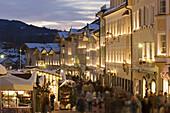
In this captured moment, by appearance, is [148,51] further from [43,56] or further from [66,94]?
[43,56]

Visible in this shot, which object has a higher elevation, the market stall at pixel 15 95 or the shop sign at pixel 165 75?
the shop sign at pixel 165 75

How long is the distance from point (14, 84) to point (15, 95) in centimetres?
384

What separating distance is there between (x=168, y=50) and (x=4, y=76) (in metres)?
10.6

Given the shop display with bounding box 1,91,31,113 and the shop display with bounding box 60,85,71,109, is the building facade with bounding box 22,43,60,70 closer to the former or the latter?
the shop display with bounding box 60,85,71,109

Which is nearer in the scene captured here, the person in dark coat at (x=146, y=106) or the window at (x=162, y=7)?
the person in dark coat at (x=146, y=106)

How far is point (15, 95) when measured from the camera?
90.3ft

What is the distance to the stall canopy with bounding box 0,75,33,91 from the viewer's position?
23.7m

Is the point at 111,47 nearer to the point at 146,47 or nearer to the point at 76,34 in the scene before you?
the point at 146,47

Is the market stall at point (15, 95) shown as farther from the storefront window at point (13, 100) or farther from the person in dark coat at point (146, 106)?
the person in dark coat at point (146, 106)

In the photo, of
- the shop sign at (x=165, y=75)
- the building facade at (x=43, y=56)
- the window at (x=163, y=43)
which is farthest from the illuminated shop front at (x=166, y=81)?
the building facade at (x=43, y=56)

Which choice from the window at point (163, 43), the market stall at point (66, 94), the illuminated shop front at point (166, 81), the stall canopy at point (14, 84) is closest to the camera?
the stall canopy at point (14, 84)

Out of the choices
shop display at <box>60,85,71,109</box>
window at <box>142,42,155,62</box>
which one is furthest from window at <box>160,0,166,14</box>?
shop display at <box>60,85,71,109</box>

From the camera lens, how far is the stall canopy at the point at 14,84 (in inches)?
933

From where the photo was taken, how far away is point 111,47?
5597cm
